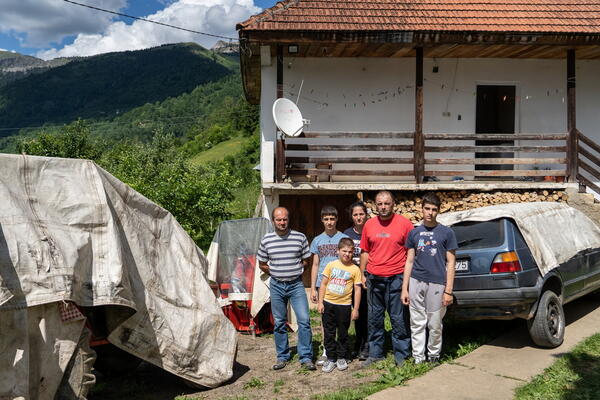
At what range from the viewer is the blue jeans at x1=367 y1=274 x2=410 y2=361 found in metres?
5.79

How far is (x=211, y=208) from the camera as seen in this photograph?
611 inches

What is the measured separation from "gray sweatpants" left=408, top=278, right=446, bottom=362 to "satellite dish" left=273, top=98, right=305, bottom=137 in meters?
4.97

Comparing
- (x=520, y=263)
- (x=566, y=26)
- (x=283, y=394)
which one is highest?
(x=566, y=26)

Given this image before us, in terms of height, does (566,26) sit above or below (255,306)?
above

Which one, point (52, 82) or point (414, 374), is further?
point (52, 82)

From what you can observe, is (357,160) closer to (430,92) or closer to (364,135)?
(364,135)

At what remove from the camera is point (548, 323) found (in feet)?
20.2

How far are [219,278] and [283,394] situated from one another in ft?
9.61

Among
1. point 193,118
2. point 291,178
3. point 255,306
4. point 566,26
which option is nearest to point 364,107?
point 291,178

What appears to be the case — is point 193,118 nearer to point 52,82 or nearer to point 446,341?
point 52,82

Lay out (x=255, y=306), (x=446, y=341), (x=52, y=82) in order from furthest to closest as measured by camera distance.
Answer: (x=52, y=82) → (x=255, y=306) → (x=446, y=341)

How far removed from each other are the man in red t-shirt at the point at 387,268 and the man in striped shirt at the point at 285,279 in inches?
26.9

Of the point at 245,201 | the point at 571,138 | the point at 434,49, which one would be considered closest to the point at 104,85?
the point at 245,201

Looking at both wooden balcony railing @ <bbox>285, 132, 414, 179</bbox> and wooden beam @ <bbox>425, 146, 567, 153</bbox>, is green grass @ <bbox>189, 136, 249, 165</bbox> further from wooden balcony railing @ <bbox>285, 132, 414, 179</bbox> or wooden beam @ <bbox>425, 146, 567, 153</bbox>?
wooden beam @ <bbox>425, 146, 567, 153</bbox>
